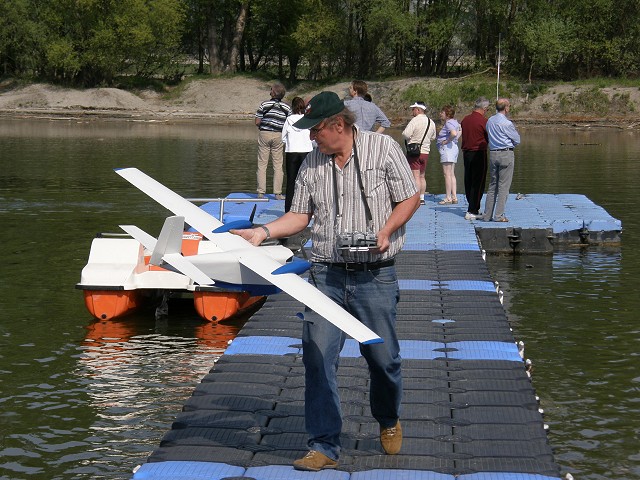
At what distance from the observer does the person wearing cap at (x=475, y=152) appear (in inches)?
615

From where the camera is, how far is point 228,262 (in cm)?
673

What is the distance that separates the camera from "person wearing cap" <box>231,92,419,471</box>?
580 cm

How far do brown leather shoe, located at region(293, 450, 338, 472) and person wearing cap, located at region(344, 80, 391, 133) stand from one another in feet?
27.2

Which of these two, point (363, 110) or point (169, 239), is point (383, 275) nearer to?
point (169, 239)

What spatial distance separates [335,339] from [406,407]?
56.3 inches

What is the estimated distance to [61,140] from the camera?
1534 inches

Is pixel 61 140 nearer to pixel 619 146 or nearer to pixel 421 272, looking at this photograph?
pixel 619 146

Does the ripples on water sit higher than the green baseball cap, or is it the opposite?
the green baseball cap

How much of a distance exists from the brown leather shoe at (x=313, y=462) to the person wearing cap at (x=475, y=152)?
32.6ft

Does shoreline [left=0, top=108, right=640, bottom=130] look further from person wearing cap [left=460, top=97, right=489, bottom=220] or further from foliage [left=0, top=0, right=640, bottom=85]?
person wearing cap [left=460, top=97, right=489, bottom=220]

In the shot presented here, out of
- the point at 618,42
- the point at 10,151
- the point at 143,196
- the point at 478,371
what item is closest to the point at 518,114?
the point at 618,42

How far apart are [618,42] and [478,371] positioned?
5212cm

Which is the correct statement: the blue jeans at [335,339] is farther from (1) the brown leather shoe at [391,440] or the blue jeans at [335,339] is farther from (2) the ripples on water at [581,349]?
(2) the ripples on water at [581,349]

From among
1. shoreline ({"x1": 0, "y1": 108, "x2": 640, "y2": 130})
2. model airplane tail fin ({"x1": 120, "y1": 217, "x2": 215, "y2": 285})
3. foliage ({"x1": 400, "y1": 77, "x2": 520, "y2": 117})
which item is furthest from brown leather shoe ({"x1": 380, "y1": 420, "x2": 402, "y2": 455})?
foliage ({"x1": 400, "y1": 77, "x2": 520, "y2": 117})
